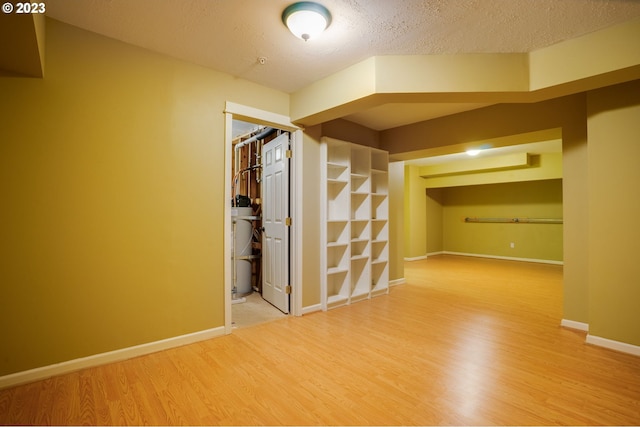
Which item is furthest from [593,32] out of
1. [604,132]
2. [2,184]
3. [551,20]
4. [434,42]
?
[2,184]

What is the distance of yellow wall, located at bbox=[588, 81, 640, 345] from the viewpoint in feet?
7.91

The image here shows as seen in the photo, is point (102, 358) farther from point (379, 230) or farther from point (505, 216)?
point (505, 216)

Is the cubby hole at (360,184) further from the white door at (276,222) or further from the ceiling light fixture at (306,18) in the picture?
the ceiling light fixture at (306,18)

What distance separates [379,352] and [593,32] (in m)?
2.91

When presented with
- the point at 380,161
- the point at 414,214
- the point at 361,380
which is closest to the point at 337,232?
the point at 380,161

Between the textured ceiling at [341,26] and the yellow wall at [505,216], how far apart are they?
5.95 meters

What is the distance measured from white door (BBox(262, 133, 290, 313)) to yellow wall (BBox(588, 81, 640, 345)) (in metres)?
2.92

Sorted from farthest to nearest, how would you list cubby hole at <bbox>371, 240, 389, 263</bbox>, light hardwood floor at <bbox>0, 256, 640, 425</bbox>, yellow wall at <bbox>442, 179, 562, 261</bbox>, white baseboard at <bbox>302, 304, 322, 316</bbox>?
1. yellow wall at <bbox>442, 179, 562, 261</bbox>
2. cubby hole at <bbox>371, 240, 389, 263</bbox>
3. white baseboard at <bbox>302, 304, 322, 316</bbox>
4. light hardwood floor at <bbox>0, 256, 640, 425</bbox>

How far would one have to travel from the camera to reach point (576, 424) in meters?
1.60

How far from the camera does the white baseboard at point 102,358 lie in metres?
1.93

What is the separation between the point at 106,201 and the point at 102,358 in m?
1.18

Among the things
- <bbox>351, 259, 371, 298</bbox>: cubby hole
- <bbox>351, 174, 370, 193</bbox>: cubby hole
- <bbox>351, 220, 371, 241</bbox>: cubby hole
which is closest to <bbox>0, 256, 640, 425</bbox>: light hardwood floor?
<bbox>351, 259, 371, 298</bbox>: cubby hole

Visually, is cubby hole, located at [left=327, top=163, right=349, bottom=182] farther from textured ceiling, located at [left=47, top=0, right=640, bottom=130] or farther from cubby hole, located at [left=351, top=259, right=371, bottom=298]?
textured ceiling, located at [left=47, top=0, right=640, bottom=130]

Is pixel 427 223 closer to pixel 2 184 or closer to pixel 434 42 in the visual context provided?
pixel 434 42
